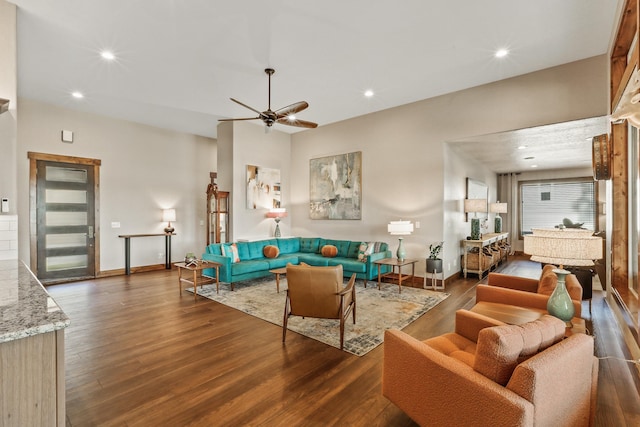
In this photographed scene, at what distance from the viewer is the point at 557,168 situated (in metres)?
9.05

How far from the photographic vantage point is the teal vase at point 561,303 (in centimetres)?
208

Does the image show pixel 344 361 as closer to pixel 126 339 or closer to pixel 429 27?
pixel 126 339

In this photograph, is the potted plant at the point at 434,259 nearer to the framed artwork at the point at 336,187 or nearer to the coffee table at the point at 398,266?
the coffee table at the point at 398,266

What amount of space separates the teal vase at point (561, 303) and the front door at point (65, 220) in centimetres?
757

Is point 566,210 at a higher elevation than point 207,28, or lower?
lower

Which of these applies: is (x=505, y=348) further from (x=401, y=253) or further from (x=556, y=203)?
(x=556, y=203)

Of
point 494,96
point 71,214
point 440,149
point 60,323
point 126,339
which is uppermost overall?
point 494,96

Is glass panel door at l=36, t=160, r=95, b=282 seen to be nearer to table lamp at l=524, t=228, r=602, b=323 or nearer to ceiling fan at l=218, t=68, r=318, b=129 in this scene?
ceiling fan at l=218, t=68, r=318, b=129

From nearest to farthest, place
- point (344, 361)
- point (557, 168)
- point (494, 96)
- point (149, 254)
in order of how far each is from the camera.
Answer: point (344, 361), point (494, 96), point (149, 254), point (557, 168)

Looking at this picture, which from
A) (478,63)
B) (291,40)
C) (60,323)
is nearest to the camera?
(60,323)

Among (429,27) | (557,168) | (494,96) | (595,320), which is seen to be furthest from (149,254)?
(557,168)

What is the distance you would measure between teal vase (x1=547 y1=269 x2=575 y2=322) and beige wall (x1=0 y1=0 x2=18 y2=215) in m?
4.74

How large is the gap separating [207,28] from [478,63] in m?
3.60

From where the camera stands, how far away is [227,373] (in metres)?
2.54
